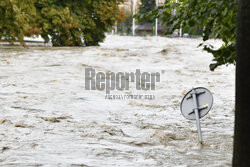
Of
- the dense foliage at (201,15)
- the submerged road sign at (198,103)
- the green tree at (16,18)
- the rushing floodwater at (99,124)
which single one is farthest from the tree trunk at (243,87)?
the green tree at (16,18)

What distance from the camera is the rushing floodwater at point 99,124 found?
5016 mm

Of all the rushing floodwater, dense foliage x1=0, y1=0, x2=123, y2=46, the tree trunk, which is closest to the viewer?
the tree trunk

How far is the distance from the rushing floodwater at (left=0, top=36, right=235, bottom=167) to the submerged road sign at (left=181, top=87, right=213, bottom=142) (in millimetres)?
440

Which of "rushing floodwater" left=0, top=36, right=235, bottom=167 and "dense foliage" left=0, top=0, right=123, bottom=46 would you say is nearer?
"rushing floodwater" left=0, top=36, right=235, bottom=167

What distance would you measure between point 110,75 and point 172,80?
2040mm

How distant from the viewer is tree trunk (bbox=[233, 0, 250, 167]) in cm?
346

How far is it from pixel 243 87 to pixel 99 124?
3.80m

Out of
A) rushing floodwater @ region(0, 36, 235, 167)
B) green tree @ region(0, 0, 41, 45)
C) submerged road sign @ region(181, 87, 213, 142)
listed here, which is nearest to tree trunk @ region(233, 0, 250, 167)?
rushing floodwater @ region(0, 36, 235, 167)

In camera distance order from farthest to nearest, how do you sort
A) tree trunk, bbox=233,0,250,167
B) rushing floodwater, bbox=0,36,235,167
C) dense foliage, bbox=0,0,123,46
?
dense foliage, bbox=0,0,123,46, rushing floodwater, bbox=0,36,235,167, tree trunk, bbox=233,0,250,167

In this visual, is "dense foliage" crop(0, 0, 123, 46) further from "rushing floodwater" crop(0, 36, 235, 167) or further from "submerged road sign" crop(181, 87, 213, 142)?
"submerged road sign" crop(181, 87, 213, 142)

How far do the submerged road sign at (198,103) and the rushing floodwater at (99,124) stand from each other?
44 centimetres

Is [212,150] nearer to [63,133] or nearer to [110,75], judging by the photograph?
[63,133]

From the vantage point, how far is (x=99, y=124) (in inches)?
275

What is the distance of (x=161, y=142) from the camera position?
5.97 m
